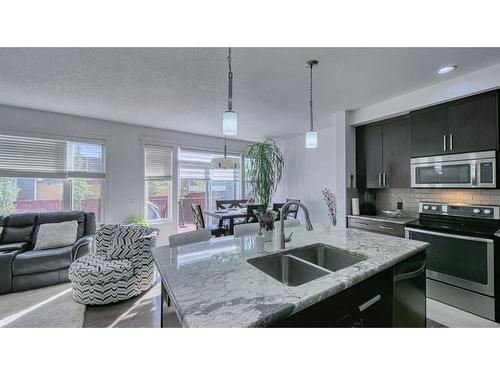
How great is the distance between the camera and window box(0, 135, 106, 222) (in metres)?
3.16

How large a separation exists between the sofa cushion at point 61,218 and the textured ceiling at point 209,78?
1605 mm

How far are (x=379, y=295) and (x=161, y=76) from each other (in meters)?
2.65

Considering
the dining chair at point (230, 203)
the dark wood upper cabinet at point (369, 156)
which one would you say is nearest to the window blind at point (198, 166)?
the dining chair at point (230, 203)

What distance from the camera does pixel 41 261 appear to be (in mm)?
2617

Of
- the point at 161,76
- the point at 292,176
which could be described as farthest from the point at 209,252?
the point at 292,176

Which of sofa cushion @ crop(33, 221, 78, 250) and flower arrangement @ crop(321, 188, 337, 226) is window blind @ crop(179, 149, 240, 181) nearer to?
sofa cushion @ crop(33, 221, 78, 250)

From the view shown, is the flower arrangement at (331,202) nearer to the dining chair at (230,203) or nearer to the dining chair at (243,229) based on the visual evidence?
the dining chair at (230,203)

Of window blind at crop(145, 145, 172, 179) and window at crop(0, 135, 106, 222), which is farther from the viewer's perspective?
window blind at crop(145, 145, 172, 179)

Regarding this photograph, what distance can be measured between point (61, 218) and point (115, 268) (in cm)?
165

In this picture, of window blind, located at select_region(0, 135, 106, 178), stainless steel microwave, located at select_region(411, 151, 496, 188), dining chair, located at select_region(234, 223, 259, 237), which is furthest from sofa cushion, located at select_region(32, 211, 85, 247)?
stainless steel microwave, located at select_region(411, 151, 496, 188)

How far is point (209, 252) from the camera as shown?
4.46ft

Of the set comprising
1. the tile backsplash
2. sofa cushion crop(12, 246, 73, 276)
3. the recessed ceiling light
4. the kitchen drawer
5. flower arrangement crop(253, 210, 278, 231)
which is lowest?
sofa cushion crop(12, 246, 73, 276)

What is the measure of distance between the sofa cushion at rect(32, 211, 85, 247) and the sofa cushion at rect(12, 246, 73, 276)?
42 cm
